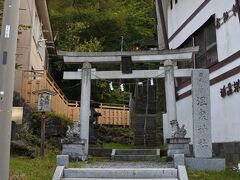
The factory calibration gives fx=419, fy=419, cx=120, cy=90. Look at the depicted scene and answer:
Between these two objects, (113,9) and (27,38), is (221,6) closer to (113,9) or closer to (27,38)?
(27,38)

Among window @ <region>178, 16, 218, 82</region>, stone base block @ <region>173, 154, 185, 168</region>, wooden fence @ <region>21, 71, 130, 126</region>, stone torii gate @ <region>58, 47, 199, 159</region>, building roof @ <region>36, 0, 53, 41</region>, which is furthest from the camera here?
building roof @ <region>36, 0, 53, 41</region>

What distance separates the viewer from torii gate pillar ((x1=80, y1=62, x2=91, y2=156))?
15864mm

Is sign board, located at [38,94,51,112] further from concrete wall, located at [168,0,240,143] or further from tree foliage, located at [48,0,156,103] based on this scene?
tree foliage, located at [48,0,156,103]

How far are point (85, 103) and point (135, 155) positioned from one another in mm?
2863

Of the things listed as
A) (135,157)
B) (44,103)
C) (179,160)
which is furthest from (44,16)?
(179,160)

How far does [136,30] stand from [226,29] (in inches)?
895

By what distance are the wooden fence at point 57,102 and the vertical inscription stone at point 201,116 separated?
9610 millimetres

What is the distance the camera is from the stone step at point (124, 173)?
40.1 ft

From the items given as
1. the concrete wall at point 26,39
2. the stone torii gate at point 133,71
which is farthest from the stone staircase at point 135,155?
the concrete wall at point 26,39

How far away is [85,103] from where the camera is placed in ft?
53.0

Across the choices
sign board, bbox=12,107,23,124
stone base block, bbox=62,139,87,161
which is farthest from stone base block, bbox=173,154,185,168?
sign board, bbox=12,107,23,124

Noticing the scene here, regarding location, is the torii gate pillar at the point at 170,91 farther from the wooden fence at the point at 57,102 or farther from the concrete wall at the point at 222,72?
the wooden fence at the point at 57,102

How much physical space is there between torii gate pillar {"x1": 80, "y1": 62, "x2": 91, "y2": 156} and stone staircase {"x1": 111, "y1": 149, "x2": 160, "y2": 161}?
1534 mm

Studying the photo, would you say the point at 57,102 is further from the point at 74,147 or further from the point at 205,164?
the point at 205,164
